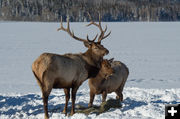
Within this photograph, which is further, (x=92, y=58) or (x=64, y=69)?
(x=92, y=58)

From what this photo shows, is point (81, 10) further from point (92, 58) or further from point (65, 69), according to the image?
point (65, 69)

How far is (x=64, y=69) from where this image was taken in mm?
7211

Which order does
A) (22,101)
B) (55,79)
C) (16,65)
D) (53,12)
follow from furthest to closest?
1. (53,12)
2. (16,65)
3. (22,101)
4. (55,79)

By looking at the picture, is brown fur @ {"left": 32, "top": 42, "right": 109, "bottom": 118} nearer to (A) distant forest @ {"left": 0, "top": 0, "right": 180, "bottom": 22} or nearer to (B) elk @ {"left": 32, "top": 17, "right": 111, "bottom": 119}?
(B) elk @ {"left": 32, "top": 17, "right": 111, "bottom": 119}

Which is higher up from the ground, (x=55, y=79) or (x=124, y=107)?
(x=55, y=79)

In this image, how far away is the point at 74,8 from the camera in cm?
14450

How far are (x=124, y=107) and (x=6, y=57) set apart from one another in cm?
1751

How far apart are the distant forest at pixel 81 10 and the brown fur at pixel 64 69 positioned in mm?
117553

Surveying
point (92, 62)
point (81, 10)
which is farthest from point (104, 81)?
point (81, 10)

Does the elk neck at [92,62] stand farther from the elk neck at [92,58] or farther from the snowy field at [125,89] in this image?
the snowy field at [125,89]

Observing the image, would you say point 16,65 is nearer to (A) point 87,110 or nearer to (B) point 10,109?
(B) point 10,109

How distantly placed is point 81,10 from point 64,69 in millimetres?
136149

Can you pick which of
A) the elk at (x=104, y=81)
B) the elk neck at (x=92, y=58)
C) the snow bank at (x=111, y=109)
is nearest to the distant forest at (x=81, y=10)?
the snow bank at (x=111, y=109)

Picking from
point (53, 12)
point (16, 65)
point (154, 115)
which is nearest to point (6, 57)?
point (16, 65)
